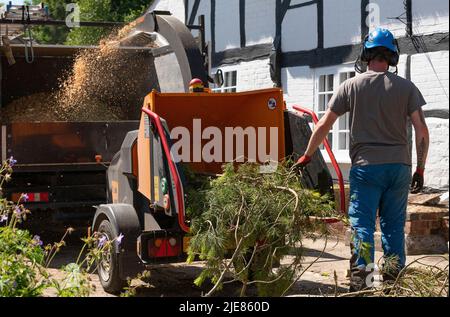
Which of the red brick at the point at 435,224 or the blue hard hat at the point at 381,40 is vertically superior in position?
the blue hard hat at the point at 381,40

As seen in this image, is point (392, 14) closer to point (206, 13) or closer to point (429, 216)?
point (429, 216)

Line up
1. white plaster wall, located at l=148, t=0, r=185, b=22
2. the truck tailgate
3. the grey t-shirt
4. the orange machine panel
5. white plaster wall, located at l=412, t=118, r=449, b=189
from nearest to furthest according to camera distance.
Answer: the grey t-shirt < the orange machine panel < the truck tailgate < white plaster wall, located at l=412, t=118, r=449, b=189 < white plaster wall, located at l=148, t=0, r=185, b=22

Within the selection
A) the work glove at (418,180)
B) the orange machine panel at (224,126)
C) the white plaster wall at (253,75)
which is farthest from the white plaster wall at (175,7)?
the work glove at (418,180)

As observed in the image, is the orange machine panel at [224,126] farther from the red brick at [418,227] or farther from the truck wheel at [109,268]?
the red brick at [418,227]

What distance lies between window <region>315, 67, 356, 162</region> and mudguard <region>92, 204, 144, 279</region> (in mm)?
5799

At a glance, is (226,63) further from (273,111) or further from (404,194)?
(404,194)

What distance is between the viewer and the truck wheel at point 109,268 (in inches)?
251

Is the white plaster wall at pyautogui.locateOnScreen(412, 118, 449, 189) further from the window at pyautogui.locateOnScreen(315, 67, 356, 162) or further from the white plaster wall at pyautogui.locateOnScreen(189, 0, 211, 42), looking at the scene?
the white plaster wall at pyautogui.locateOnScreen(189, 0, 211, 42)

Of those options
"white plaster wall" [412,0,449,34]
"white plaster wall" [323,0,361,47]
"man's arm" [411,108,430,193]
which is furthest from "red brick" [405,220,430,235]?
"white plaster wall" [323,0,361,47]

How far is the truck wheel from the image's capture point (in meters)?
6.38

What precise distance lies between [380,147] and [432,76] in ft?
17.3

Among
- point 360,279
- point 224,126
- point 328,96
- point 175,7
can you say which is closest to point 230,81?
point 175,7

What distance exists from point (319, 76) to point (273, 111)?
5.93 m

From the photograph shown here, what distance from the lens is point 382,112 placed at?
5.41 m
